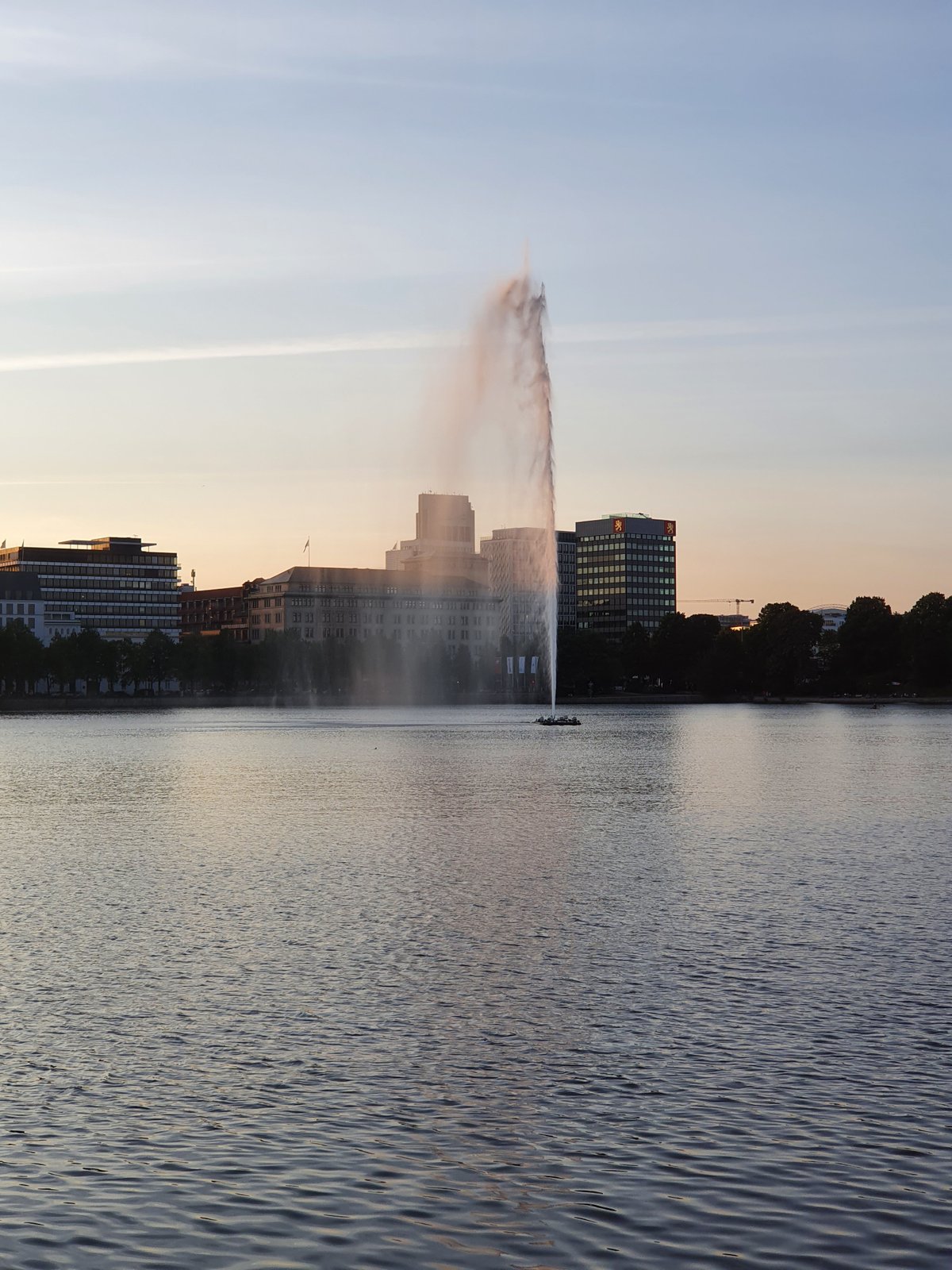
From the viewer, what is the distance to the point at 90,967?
23.6 meters

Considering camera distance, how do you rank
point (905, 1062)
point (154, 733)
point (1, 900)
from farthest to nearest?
point (154, 733), point (1, 900), point (905, 1062)

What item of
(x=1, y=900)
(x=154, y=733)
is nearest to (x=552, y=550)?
(x=154, y=733)

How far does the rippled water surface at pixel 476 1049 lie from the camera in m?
12.5

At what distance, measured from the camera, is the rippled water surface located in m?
12.5

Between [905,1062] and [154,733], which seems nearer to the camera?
[905,1062]

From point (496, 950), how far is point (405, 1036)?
20.6ft

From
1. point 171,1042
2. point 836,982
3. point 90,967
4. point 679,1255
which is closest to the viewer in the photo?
point 679,1255

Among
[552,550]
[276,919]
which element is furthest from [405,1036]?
[552,550]

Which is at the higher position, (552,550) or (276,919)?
(552,550)

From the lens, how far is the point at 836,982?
2202cm

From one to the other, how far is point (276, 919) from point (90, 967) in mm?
5267

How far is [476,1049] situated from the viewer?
1841 centimetres

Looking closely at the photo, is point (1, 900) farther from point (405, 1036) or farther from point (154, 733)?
point (154, 733)

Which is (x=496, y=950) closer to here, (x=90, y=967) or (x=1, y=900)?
(x=90, y=967)
